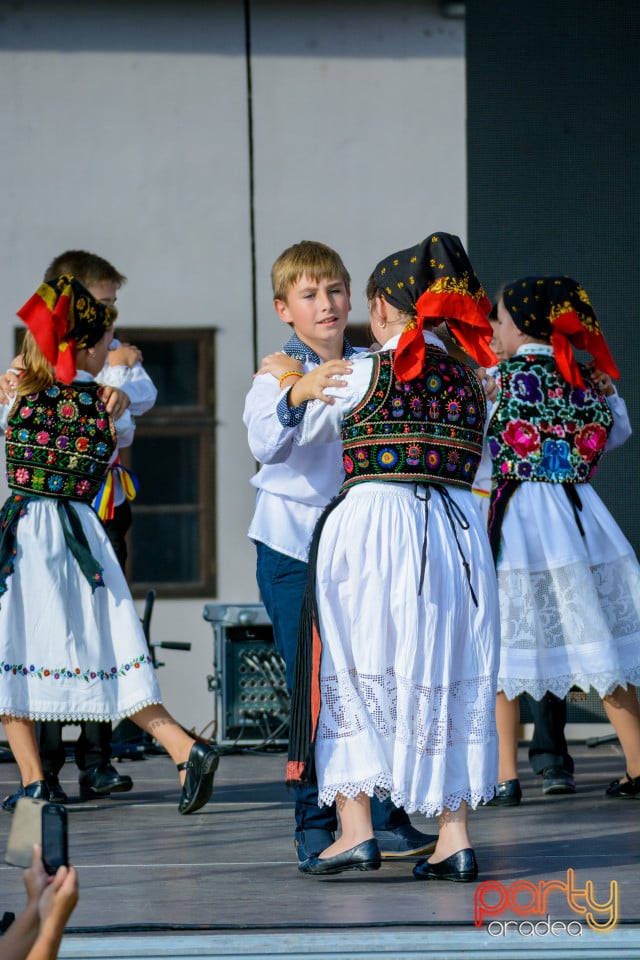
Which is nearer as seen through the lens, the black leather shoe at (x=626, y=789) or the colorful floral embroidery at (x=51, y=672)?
the colorful floral embroidery at (x=51, y=672)

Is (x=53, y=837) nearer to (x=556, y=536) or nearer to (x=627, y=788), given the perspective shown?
(x=556, y=536)

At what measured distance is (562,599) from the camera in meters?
4.22

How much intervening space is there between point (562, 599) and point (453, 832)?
4.32 feet

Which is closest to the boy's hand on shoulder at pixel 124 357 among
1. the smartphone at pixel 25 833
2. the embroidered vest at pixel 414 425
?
the embroidered vest at pixel 414 425

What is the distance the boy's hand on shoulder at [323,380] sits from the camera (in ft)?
9.96

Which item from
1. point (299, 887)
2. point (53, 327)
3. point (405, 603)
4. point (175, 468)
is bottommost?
point (299, 887)

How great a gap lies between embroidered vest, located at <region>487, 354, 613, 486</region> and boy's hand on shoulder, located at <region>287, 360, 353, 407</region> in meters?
1.27

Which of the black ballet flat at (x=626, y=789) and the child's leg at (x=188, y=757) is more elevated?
the child's leg at (x=188, y=757)

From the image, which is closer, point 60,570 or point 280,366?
point 280,366

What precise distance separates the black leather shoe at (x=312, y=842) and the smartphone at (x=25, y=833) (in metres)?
1.61

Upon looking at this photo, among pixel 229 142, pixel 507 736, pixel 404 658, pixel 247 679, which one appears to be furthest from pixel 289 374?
pixel 229 142

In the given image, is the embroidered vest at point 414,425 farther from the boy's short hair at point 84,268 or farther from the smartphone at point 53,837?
the boy's short hair at point 84,268

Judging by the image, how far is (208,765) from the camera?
380cm

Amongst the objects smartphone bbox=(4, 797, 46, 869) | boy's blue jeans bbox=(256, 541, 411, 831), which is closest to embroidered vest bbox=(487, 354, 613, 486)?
boy's blue jeans bbox=(256, 541, 411, 831)
